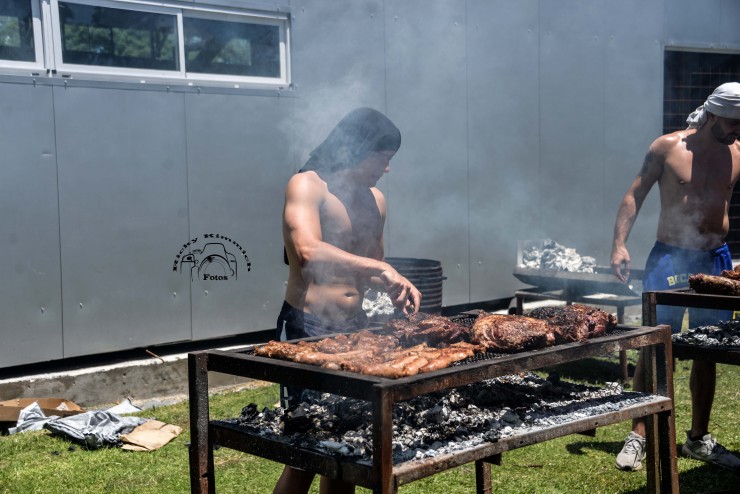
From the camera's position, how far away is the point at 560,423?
10.3 ft

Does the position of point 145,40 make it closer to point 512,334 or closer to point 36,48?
point 36,48

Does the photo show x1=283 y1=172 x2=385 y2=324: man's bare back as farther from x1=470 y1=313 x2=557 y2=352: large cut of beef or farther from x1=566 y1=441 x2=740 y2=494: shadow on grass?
x1=566 y1=441 x2=740 y2=494: shadow on grass

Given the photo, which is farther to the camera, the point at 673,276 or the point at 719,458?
the point at 673,276

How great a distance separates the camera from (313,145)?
314 inches

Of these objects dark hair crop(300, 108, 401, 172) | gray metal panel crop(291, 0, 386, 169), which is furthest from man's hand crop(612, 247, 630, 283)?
gray metal panel crop(291, 0, 386, 169)

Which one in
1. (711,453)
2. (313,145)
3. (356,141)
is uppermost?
(313,145)

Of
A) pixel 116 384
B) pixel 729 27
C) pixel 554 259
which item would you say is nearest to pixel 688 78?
pixel 729 27

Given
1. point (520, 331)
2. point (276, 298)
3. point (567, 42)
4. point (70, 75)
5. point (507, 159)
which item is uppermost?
point (567, 42)

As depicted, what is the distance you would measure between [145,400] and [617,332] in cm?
480

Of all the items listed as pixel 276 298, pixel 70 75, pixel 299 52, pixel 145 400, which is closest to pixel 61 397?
pixel 145 400

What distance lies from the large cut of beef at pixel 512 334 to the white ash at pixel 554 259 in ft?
16.9

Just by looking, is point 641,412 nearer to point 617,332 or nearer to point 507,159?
point 617,332

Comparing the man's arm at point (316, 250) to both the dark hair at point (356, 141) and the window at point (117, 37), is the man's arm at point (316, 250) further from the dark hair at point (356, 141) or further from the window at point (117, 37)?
the window at point (117, 37)

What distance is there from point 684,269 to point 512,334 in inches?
110
